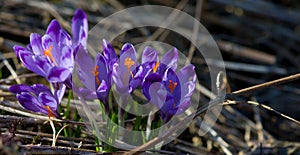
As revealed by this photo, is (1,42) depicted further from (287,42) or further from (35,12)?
(287,42)

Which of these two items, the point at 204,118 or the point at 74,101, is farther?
the point at 204,118

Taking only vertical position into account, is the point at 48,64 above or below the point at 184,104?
above

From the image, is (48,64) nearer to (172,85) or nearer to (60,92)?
(60,92)

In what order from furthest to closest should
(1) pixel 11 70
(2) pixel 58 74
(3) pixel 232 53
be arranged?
(3) pixel 232 53 < (1) pixel 11 70 < (2) pixel 58 74

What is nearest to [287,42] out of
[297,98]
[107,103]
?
[297,98]

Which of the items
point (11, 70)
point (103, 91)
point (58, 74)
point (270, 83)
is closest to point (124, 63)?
point (103, 91)

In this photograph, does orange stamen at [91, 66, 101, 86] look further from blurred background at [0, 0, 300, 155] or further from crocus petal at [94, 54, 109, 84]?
blurred background at [0, 0, 300, 155]
